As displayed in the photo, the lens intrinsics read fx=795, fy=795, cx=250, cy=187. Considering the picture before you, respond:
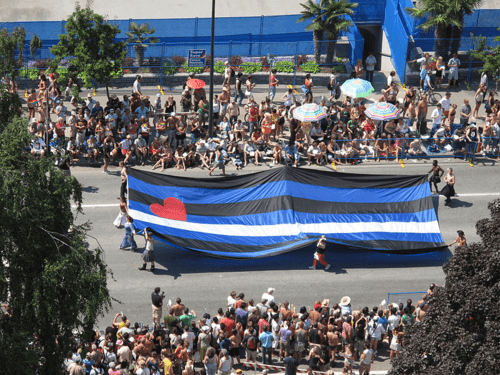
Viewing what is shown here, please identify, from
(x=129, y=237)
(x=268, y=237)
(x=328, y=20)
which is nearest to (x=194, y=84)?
(x=328, y=20)

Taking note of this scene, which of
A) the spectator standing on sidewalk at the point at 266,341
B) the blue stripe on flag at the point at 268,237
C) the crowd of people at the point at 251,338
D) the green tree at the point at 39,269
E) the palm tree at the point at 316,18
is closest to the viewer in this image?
the green tree at the point at 39,269

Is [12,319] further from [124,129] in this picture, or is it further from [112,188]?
[124,129]

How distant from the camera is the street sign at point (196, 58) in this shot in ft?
124

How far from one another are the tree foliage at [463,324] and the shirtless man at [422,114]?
1895 centimetres

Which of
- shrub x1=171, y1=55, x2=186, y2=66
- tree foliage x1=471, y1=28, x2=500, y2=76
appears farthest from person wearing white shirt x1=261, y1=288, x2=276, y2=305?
tree foliage x1=471, y1=28, x2=500, y2=76

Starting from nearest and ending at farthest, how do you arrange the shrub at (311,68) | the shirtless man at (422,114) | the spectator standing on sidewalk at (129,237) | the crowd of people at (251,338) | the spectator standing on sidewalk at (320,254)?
the crowd of people at (251,338) → the spectator standing on sidewalk at (320,254) → the spectator standing on sidewalk at (129,237) → the shirtless man at (422,114) → the shrub at (311,68)

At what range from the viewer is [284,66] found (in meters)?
38.8

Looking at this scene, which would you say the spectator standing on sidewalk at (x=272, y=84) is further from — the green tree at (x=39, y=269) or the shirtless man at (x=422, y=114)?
the green tree at (x=39, y=269)

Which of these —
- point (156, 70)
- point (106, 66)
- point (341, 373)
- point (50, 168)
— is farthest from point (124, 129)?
point (50, 168)

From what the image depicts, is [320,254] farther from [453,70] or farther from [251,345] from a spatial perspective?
[453,70]

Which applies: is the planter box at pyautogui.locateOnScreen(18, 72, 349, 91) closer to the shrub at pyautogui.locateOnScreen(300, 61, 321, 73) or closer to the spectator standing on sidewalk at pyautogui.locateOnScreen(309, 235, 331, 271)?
the shrub at pyautogui.locateOnScreen(300, 61, 321, 73)

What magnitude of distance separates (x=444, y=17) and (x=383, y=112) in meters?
8.82

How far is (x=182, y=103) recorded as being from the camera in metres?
34.1

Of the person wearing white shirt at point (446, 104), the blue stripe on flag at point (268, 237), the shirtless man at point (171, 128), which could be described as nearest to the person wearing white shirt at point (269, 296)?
the blue stripe on flag at point (268, 237)
